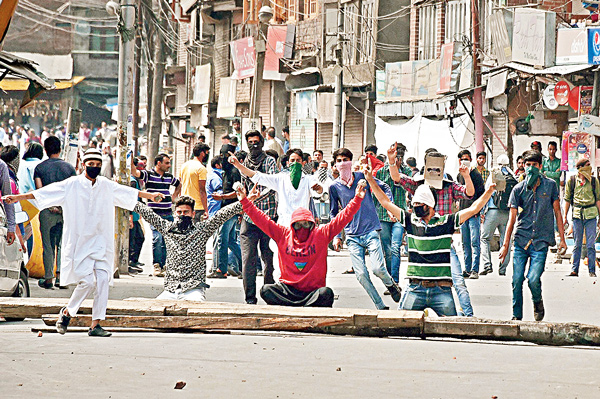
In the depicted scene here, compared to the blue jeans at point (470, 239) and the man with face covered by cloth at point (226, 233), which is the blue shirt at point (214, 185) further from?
the blue jeans at point (470, 239)

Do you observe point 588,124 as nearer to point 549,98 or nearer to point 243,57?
point 549,98

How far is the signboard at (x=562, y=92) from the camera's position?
23.6 meters

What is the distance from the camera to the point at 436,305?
32.1ft

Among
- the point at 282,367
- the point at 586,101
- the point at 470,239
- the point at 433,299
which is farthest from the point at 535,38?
the point at 282,367

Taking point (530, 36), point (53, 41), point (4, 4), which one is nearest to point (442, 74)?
point (530, 36)

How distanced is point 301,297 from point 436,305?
4.31 ft

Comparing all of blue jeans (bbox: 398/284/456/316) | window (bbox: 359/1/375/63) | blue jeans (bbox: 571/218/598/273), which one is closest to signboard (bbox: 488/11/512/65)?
blue jeans (bbox: 571/218/598/273)

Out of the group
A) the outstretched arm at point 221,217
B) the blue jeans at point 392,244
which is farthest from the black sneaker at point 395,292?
the blue jeans at point 392,244

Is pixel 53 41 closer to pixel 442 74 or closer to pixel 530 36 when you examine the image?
pixel 442 74

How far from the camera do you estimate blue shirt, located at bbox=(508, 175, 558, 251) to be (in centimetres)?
1145

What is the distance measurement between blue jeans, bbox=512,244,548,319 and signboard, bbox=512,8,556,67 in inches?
502

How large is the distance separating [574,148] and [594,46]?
2668 millimetres

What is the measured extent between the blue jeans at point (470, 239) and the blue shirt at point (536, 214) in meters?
4.83

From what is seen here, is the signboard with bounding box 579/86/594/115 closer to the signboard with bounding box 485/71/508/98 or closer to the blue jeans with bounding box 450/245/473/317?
the signboard with bounding box 485/71/508/98
